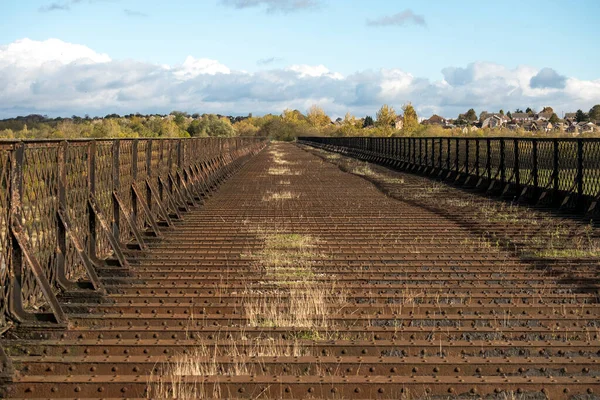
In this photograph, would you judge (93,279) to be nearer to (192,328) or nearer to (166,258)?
A: (192,328)

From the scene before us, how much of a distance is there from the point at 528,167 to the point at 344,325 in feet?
46.5

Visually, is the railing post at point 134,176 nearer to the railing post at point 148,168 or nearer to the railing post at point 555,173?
the railing post at point 148,168

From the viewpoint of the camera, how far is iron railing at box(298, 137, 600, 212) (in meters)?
16.5

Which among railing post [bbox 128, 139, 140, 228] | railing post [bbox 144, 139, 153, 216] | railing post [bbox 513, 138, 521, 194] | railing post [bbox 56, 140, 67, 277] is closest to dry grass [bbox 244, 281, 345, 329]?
railing post [bbox 56, 140, 67, 277]

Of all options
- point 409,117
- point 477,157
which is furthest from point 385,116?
point 477,157

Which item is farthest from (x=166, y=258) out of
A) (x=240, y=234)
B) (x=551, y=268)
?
(x=551, y=268)

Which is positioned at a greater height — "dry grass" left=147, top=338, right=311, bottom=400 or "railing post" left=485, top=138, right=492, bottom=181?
"railing post" left=485, top=138, right=492, bottom=181

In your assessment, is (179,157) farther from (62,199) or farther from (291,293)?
(291,293)

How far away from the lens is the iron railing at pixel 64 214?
701cm

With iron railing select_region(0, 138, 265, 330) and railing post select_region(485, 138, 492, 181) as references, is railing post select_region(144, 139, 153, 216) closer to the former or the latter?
iron railing select_region(0, 138, 265, 330)

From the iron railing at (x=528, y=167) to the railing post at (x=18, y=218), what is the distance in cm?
1233

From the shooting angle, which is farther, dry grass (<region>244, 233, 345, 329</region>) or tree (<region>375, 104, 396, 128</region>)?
tree (<region>375, 104, 396, 128</region>)

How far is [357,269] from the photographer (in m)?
10.2

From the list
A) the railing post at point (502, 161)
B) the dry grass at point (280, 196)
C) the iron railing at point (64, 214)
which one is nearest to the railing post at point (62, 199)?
the iron railing at point (64, 214)
